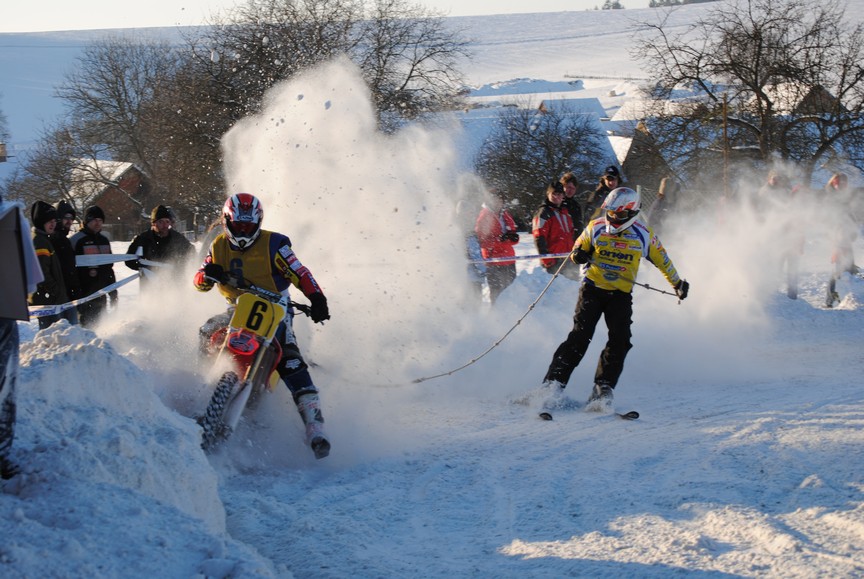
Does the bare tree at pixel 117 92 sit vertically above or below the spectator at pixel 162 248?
above

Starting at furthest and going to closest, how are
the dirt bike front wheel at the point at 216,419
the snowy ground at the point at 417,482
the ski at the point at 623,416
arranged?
the ski at the point at 623,416, the dirt bike front wheel at the point at 216,419, the snowy ground at the point at 417,482

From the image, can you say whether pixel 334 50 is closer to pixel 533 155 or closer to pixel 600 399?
pixel 533 155

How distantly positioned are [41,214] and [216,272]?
3445mm

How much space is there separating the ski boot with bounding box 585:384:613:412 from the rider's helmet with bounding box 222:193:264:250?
356 centimetres

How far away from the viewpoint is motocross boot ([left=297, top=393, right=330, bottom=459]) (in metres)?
6.57

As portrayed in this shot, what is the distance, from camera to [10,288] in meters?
3.94

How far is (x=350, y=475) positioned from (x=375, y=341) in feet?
11.2

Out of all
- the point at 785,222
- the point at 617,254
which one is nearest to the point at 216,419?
the point at 617,254

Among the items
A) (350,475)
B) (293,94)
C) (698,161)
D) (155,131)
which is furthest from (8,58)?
(350,475)

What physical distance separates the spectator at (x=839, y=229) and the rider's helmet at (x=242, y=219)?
11.6 meters

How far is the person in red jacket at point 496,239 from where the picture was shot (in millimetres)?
12914

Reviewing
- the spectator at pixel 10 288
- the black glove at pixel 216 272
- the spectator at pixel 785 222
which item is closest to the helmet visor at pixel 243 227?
the black glove at pixel 216 272

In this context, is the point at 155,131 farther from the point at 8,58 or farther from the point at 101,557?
the point at 8,58

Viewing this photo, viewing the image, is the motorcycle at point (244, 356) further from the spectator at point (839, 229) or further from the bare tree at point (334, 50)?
the bare tree at point (334, 50)
